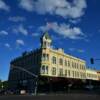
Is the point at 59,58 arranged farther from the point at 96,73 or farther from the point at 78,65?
the point at 96,73

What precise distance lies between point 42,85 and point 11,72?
2572 cm

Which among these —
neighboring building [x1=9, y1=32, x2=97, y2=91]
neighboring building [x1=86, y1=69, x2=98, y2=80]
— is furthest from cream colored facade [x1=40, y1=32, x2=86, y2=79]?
neighboring building [x1=86, y1=69, x2=98, y2=80]

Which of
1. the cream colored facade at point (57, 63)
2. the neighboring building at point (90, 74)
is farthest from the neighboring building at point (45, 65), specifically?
the neighboring building at point (90, 74)

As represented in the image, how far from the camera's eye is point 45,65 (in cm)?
7769

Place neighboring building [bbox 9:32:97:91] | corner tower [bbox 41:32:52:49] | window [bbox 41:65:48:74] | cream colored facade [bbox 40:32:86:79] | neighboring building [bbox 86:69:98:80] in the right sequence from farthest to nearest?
neighboring building [bbox 86:69:98:80] < corner tower [bbox 41:32:52:49] < cream colored facade [bbox 40:32:86:79] < neighboring building [bbox 9:32:97:91] < window [bbox 41:65:48:74]

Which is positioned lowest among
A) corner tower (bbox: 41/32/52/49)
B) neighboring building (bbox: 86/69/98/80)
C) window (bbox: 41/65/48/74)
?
window (bbox: 41/65/48/74)

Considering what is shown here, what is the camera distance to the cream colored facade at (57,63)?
256 ft

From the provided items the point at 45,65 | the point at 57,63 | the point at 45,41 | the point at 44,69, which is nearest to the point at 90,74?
the point at 57,63

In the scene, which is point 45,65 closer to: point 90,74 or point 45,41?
point 45,41

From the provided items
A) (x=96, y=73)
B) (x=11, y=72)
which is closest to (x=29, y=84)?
(x=11, y=72)

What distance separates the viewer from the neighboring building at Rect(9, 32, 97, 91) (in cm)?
7769

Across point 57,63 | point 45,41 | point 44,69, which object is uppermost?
point 45,41

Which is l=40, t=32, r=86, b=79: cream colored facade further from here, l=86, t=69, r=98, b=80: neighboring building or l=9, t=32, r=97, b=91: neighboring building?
l=86, t=69, r=98, b=80: neighboring building

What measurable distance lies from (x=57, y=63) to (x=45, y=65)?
626cm
